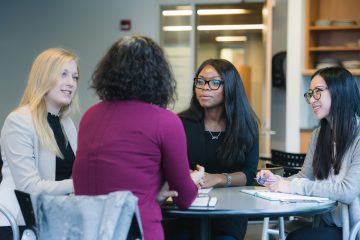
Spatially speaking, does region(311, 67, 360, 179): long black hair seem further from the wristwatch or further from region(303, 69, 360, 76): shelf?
region(303, 69, 360, 76): shelf

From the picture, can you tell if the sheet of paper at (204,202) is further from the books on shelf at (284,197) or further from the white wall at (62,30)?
the white wall at (62,30)

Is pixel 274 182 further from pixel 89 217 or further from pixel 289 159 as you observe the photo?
pixel 289 159

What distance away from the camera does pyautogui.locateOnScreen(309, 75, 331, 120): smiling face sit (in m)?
2.57

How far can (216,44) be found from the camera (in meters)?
11.0

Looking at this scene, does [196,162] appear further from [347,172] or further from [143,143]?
[143,143]

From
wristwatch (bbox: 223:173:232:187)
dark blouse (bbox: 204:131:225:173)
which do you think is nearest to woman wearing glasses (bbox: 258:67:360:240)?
wristwatch (bbox: 223:173:232:187)

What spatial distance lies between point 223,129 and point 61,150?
807 millimetres

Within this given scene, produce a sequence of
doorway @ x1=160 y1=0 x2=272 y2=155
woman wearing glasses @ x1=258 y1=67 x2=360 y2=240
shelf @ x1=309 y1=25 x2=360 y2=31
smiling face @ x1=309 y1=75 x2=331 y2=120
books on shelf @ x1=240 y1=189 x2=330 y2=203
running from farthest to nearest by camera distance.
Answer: shelf @ x1=309 y1=25 x2=360 y2=31
doorway @ x1=160 y1=0 x2=272 y2=155
smiling face @ x1=309 y1=75 x2=331 y2=120
woman wearing glasses @ x1=258 y1=67 x2=360 y2=240
books on shelf @ x1=240 y1=189 x2=330 y2=203

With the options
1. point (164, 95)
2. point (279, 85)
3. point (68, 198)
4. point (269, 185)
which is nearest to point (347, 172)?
point (269, 185)

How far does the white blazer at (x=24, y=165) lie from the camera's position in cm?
238

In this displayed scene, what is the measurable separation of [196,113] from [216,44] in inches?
320

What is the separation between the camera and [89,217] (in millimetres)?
1737

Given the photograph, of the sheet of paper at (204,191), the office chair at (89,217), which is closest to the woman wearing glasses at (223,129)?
the sheet of paper at (204,191)

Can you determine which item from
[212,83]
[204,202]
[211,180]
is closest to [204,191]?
[211,180]
